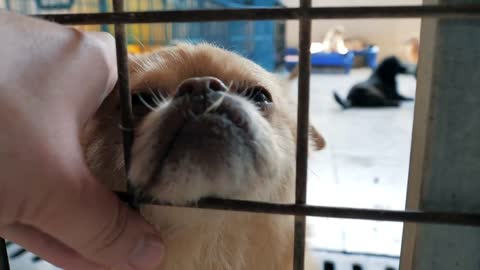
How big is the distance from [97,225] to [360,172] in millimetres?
1734

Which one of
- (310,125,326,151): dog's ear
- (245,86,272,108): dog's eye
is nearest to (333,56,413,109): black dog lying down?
(310,125,326,151): dog's ear

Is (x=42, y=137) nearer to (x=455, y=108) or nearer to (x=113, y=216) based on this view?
(x=113, y=216)

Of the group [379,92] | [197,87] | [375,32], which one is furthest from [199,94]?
[375,32]

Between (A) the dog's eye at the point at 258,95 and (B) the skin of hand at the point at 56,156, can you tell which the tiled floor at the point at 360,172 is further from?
(B) the skin of hand at the point at 56,156

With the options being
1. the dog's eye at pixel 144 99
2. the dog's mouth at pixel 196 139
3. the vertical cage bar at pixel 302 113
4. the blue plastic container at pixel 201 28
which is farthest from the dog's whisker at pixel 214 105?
the blue plastic container at pixel 201 28

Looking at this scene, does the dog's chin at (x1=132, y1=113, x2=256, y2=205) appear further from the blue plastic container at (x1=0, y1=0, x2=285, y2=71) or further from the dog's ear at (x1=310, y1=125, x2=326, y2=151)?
the blue plastic container at (x1=0, y1=0, x2=285, y2=71)

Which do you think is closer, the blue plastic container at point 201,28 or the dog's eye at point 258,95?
the dog's eye at point 258,95

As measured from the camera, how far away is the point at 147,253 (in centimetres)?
64

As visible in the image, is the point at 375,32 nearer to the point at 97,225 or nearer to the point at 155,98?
the point at 155,98

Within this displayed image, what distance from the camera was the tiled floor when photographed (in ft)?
4.90

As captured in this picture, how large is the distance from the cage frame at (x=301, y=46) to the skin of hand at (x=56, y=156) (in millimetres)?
50

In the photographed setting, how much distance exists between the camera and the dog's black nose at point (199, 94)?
1.97ft

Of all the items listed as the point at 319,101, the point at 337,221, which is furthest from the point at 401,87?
the point at 337,221

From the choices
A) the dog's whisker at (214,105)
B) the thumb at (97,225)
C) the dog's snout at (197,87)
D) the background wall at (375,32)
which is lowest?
the background wall at (375,32)
